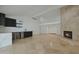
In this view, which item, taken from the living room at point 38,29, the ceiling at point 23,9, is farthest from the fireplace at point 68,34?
the ceiling at point 23,9

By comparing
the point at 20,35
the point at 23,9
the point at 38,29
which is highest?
the point at 23,9

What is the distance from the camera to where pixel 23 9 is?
1.87 meters

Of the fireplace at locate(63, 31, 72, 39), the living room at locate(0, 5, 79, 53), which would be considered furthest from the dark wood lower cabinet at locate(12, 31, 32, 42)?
the fireplace at locate(63, 31, 72, 39)

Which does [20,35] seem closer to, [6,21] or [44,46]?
[6,21]

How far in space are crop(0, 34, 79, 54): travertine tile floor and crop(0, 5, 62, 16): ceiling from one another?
526 mm

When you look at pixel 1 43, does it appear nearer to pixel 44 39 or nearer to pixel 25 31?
pixel 25 31

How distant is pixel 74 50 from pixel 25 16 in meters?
1.18

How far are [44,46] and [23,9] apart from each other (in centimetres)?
85

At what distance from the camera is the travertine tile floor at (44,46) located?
178 cm

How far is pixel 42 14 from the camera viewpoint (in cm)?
195

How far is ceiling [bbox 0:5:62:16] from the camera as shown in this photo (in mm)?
1806

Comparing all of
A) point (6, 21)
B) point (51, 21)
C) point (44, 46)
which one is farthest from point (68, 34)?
point (6, 21)
